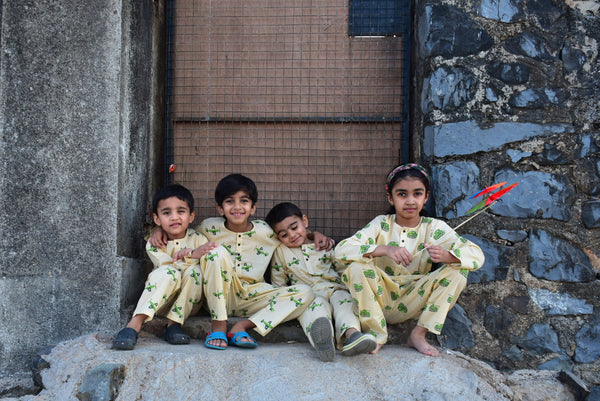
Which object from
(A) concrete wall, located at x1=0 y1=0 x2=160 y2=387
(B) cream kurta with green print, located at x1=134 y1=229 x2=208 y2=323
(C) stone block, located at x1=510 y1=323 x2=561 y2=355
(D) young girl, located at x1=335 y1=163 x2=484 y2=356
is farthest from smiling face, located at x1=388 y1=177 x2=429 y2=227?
(A) concrete wall, located at x1=0 y1=0 x2=160 y2=387

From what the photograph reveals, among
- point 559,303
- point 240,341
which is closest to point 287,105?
point 240,341

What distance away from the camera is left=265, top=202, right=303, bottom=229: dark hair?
372 centimetres

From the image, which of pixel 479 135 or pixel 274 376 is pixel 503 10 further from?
pixel 274 376

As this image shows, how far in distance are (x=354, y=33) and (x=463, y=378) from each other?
2.38 m

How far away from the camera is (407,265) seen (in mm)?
3275

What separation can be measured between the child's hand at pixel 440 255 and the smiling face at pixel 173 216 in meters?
1.47

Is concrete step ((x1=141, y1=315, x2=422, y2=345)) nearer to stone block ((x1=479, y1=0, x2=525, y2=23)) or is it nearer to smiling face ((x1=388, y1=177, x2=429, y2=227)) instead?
smiling face ((x1=388, y1=177, x2=429, y2=227))

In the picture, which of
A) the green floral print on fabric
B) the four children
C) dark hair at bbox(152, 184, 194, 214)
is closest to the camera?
the four children

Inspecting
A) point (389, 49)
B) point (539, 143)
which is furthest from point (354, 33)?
point (539, 143)

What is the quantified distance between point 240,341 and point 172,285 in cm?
49

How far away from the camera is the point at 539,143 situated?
344cm

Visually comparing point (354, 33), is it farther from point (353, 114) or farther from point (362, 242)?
point (362, 242)

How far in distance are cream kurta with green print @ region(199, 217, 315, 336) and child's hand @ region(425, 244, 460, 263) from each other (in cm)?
75

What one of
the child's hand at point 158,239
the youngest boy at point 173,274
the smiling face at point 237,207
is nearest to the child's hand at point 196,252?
the youngest boy at point 173,274
